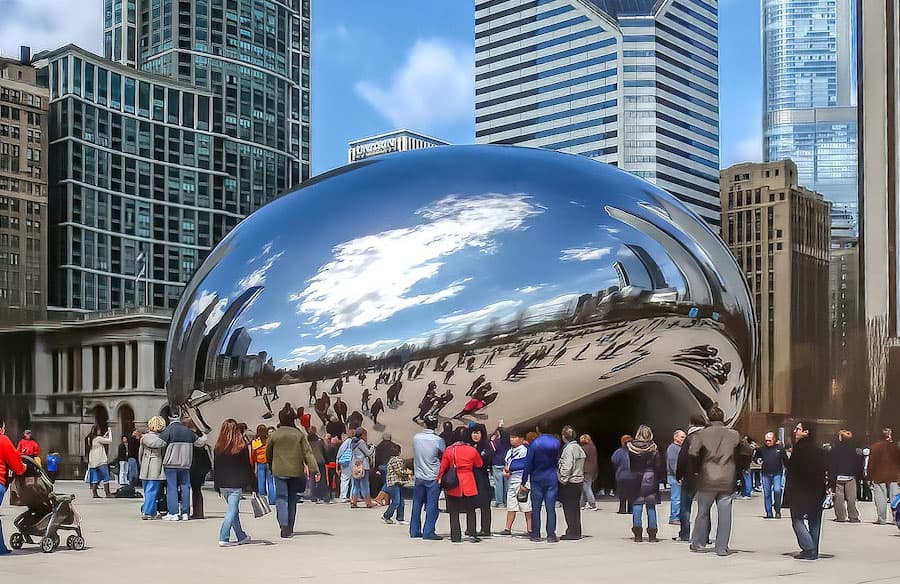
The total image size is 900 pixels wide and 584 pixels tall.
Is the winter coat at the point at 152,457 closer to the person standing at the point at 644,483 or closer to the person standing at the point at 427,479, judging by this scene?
the person standing at the point at 427,479

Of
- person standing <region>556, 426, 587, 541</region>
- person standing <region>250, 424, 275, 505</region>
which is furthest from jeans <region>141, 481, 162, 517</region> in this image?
person standing <region>556, 426, 587, 541</region>

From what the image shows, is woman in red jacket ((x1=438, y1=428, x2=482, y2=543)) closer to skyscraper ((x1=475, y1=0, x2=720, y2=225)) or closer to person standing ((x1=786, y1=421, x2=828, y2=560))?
person standing ((x1=786, y1=421, x2=828, y2=560))

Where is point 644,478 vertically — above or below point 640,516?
above

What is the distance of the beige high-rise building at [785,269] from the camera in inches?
4001

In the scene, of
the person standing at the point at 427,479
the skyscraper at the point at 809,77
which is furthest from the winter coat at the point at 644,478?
the skyscraper at the point at 809,77

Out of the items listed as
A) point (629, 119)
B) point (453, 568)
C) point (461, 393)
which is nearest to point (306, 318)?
point (461, 393)

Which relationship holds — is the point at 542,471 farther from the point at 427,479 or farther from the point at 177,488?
the point at 177,488

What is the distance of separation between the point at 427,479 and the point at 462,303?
406cm

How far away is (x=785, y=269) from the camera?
102m

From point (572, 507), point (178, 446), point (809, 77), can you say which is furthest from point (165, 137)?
point (572, 507)

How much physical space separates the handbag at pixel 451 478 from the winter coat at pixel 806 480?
318cm

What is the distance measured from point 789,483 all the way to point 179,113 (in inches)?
4664

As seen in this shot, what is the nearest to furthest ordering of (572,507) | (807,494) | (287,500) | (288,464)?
1. (807,494)
2. (288,464)
3. (287,500)
4. (572,507)

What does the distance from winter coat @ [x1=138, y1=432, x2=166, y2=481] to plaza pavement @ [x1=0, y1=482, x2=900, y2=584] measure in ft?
2.17
